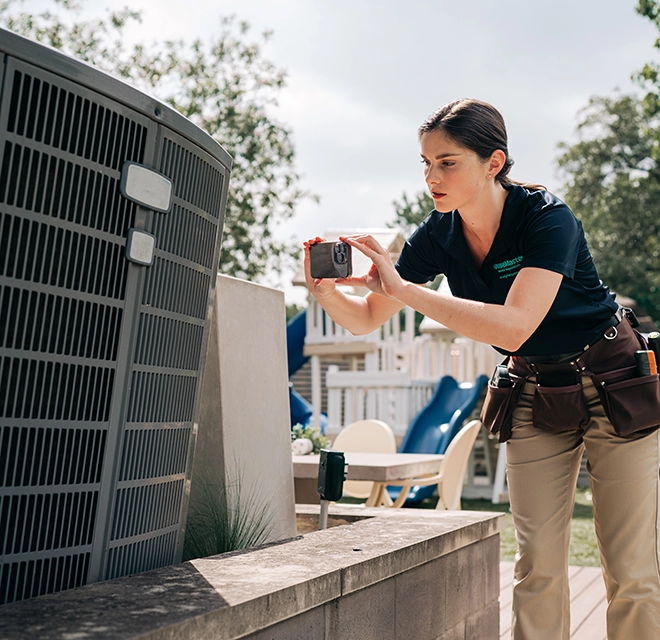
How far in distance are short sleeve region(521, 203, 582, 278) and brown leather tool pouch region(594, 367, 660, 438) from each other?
38 centimetres

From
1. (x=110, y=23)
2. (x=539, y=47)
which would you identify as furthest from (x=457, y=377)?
(x=110, y=23)

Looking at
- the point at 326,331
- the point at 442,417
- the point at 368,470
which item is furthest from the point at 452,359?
the point at 368,470

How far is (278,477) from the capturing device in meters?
3.07

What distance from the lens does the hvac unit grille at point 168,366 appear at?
1.76 m

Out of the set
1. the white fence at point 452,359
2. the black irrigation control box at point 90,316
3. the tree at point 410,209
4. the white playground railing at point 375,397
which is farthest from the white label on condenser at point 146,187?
the tree at point 410,209

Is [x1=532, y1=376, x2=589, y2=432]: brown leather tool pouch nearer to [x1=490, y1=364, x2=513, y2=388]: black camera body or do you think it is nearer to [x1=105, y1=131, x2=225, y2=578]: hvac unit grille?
[x1=490, y1=364, x2=513, y2=388]: black camera body

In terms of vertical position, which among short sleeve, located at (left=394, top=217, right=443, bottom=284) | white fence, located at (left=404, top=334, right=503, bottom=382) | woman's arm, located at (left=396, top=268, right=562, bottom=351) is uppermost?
white fence, located at (left=404, top=334, right=503, bottom=382)

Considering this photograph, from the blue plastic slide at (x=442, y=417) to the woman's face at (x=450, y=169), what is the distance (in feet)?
23.3

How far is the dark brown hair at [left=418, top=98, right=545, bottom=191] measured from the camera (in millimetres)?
2281

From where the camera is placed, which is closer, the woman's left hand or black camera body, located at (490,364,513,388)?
the woman's left hand

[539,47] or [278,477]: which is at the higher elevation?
[539,47]

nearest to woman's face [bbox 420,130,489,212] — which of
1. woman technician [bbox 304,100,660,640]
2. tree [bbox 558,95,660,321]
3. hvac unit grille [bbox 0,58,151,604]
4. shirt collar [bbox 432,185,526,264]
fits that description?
woman technician [bbox 304,100,660,640]

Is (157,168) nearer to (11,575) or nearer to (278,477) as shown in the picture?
(11,575)

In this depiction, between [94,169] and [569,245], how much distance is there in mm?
1274
